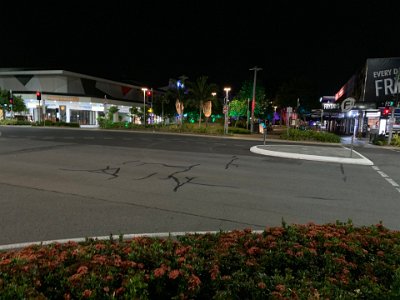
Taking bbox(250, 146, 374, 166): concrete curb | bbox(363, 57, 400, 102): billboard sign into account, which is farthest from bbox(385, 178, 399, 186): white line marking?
bbox(363, 57, 400, 102): billboard sign

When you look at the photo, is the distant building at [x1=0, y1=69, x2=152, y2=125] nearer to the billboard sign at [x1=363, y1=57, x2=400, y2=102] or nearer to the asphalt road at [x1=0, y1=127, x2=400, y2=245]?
the billboard sign at [x1=363, y1=57, x2=400, y2=102]

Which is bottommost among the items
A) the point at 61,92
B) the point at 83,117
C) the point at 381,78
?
the point at 83,117

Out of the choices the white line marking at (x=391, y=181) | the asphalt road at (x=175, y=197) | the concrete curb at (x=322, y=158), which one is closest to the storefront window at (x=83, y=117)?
the asphalt road at (x=175, y=197)

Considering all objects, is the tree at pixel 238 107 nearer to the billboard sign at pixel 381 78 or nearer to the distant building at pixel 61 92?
the distant building at pixel 61 92

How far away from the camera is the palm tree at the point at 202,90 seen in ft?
150

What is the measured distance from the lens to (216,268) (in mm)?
3307

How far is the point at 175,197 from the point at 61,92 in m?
56.6

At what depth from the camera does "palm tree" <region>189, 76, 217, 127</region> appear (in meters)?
45.9

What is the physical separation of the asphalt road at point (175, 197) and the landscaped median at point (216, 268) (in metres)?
1.53

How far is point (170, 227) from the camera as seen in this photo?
A: 5.70 meters

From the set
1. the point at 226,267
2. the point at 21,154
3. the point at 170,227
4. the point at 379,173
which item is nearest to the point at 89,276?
the point at 226,267

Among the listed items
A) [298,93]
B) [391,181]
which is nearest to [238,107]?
[298,93]

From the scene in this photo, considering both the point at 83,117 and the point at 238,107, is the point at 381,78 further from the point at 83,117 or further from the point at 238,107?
the point at 83,117

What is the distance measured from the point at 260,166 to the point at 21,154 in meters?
11.2
